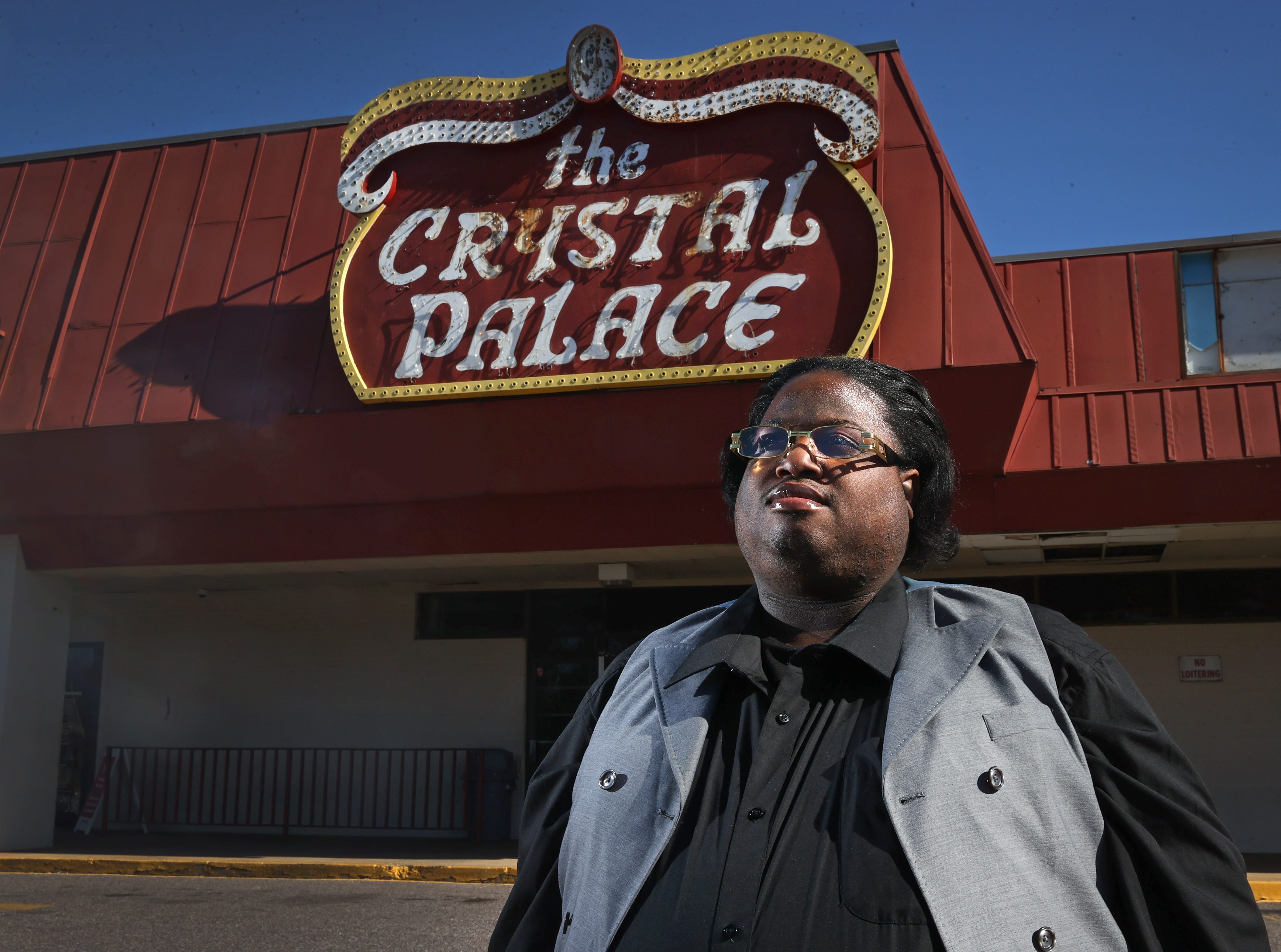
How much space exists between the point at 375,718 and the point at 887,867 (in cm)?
1324

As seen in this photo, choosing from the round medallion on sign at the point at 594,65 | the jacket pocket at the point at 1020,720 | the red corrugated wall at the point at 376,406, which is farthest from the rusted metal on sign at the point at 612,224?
the jacket pocket at the point at 1020,720

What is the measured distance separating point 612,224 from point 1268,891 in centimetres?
788

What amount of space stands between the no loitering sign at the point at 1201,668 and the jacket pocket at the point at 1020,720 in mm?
11904

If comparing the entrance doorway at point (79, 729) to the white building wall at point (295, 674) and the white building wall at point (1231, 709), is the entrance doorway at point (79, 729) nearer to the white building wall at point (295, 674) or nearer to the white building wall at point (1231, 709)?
the white building wall at point (295, 674)

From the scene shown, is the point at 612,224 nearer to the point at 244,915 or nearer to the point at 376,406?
the point at 376,406

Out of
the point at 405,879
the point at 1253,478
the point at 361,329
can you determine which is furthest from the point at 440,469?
the point at 1253,478

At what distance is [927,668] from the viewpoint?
1986 mm

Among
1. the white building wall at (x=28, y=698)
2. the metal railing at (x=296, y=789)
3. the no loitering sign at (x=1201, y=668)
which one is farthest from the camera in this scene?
the metal railing at (x=296, y=789)

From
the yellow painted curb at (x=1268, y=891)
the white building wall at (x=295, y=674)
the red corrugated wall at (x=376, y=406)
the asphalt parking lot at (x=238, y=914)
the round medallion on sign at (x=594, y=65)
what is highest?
the round medallion on sign at (x=594, y=65)

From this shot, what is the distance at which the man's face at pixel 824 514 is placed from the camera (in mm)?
2164

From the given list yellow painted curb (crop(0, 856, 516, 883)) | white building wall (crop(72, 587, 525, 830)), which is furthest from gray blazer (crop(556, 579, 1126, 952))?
white building wall (crop(72, 587, 525, 830))

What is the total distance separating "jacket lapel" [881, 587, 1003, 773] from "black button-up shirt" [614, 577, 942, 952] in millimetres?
34

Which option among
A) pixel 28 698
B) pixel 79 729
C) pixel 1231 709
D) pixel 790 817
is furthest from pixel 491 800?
pixel 790 817

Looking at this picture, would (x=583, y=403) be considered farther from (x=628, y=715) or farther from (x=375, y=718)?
(x=628, y=715)
